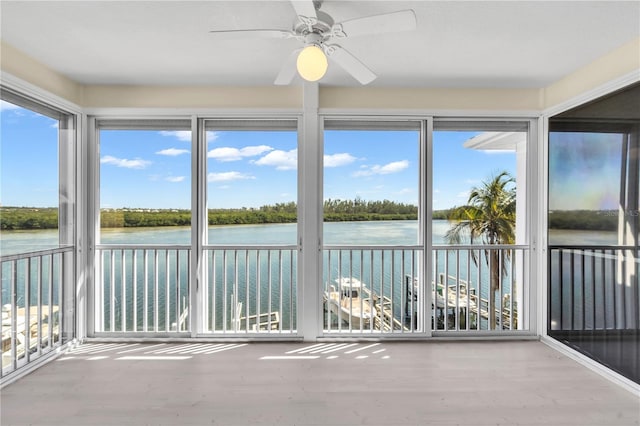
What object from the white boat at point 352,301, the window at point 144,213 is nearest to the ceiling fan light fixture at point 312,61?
the window at point 144,213

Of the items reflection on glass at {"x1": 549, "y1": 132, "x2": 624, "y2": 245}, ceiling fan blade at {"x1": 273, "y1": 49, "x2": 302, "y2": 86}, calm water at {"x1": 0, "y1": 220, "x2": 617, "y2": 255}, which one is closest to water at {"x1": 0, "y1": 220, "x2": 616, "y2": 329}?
calm water at {"x1": 0, "y1": 220, "x2": 617, "y2": 255}

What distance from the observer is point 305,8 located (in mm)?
1729

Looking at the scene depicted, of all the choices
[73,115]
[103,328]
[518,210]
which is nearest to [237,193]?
[73,115]

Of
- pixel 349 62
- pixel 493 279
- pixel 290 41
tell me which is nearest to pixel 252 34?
pixel 349 62

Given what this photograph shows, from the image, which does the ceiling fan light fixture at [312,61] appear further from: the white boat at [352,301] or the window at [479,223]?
the white boat at [352,301]

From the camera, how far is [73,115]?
3.38m

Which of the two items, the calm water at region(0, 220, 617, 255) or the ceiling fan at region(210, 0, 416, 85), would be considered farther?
the calm water at region(0, 220, 617, 255)

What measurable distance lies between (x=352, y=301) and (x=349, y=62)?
2355 millimetres

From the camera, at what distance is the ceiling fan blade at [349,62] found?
2166mm

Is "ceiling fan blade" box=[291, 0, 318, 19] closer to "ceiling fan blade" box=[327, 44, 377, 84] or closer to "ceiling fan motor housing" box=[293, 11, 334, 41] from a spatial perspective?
"ceiling fan motor housing" box=[293, 11, 334, 41]

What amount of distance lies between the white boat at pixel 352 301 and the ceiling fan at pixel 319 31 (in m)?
2.20

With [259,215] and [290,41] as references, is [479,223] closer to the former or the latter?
[259,215]

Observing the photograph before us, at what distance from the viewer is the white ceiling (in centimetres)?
219

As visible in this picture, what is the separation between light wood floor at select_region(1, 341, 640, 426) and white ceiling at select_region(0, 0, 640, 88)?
8.16 ft
